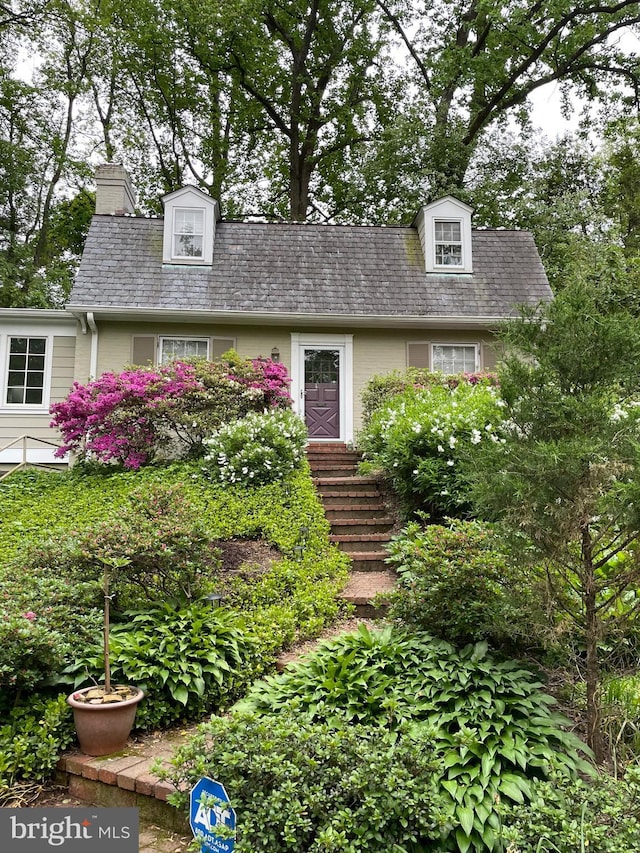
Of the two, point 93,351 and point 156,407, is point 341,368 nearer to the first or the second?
point 156,407

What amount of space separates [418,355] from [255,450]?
5262 mm

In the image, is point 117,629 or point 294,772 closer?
point 294,772

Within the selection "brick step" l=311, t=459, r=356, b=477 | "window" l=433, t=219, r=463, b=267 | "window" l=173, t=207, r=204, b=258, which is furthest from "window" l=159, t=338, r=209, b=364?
"window" l=433, t=219, r=463, b=267

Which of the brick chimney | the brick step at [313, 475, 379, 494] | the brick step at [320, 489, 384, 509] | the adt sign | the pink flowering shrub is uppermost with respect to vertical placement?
the brick chimney

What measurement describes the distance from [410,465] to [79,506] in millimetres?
4176

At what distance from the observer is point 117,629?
4168 millimetres

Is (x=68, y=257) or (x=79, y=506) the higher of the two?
(x=68, y=257)

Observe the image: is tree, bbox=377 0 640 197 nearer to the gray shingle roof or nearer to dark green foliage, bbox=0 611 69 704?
the gray shingle roof

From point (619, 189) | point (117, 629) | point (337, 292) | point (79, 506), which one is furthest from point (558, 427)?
point (619, 189)

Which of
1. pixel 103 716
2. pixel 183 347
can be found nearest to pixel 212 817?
pixel 103 716

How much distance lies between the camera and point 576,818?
8.18 feet

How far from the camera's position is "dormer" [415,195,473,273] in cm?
1305

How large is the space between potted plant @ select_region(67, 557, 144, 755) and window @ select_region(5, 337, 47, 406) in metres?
9.45

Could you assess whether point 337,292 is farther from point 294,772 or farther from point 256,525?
point 294,772
